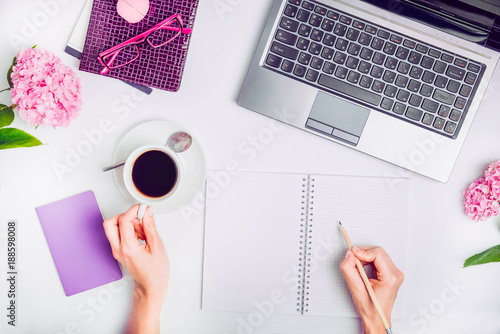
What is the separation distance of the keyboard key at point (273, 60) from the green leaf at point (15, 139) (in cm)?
52

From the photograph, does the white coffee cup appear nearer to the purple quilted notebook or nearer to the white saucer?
the white saucer

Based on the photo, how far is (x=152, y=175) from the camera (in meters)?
0.86

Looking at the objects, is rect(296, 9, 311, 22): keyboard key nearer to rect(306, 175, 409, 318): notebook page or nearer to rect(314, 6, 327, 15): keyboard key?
rect(314, 6, 327, 15): keyboard key

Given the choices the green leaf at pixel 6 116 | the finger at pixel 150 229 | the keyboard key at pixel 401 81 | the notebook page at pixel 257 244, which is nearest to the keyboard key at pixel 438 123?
the keyboard key at pixel 401 81

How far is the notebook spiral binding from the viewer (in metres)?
0.93

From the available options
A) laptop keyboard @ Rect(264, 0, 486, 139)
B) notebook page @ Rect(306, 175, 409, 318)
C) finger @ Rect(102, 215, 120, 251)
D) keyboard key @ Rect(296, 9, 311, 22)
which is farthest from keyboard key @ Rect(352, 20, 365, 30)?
finger @ Rect(102, 215, 120, 251)

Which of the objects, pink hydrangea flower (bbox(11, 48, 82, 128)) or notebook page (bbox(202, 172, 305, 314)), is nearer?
pink hydrangea flower (bbox(11, 48, 82, 128))

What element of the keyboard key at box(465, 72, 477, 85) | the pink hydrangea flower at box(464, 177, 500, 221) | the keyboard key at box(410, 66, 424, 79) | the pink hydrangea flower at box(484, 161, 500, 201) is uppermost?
the keyboard key at box(465, 72, 477, 85)

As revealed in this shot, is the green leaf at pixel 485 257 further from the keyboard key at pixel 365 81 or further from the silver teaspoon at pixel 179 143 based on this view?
the silver teaspoon at pixel 179 143

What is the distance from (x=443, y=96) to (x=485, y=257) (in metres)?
0.36

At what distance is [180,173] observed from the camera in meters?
0.83

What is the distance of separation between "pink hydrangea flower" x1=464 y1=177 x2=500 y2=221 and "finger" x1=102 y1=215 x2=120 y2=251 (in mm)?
779

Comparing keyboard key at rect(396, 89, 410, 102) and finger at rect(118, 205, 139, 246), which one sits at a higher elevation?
keyboard key at rect(396, 89, 410, 102)

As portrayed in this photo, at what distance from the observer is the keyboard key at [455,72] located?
858 millimetres
